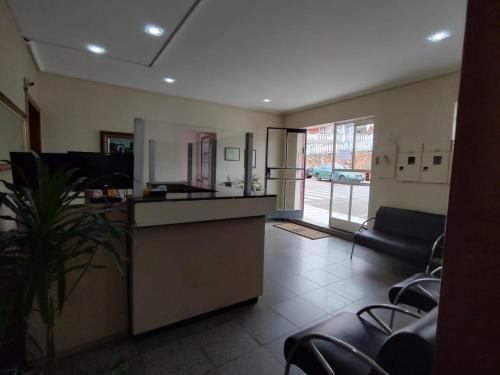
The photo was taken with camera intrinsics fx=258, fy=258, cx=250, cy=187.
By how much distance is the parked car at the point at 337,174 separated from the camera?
5010 millimetres

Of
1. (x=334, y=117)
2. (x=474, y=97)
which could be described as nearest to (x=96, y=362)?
(x=474, y=97)

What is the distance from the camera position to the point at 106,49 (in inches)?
128

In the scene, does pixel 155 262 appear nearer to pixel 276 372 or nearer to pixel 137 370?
pixel 137 370

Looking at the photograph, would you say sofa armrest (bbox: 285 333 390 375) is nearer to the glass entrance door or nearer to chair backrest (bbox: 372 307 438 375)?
chair backrest (bbox: 372 307 438 375)

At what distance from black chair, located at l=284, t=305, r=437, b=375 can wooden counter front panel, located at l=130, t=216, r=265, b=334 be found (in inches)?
41.0

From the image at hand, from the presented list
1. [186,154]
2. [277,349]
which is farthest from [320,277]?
[186,154]

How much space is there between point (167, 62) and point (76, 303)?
3.10 meters

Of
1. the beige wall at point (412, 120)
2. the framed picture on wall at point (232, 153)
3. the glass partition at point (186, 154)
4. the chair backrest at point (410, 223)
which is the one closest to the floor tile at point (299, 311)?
the glass partition at point (186, 154)

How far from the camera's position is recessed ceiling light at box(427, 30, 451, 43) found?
2.61 metres

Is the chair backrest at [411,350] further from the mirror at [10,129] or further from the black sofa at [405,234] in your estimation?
the mirror at [10,129]

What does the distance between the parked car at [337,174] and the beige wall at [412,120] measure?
0.45 meters

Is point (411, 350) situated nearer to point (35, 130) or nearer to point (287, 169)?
point (35, 130)

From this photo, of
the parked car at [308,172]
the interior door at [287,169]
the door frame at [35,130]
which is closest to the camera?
the door frame at [35,130]

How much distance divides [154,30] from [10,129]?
1.72m
